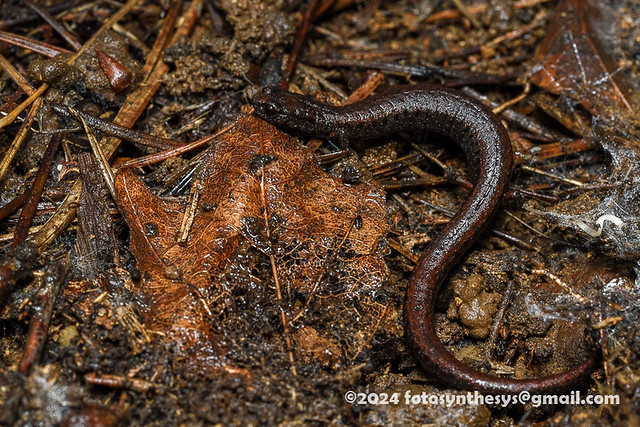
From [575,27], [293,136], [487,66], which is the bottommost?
[293,136]

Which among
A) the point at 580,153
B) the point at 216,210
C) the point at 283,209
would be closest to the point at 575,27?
the point at 580,153

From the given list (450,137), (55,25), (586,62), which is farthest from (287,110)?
(586,62)

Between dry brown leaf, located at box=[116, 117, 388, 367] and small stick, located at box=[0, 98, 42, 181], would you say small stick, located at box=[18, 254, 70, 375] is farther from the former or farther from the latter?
small stick, located at box=[0, 98, 42, 181]

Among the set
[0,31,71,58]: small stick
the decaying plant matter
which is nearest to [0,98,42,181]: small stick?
the decaying plant matter

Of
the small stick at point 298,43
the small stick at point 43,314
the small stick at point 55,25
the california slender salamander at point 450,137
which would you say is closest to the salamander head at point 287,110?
the california slender salamander at point 450,137

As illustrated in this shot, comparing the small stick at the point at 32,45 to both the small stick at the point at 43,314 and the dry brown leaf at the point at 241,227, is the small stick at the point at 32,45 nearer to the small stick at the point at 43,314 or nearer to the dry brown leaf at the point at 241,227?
the dry brown leaf at the point at 241,227

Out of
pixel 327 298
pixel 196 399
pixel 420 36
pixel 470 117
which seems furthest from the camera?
pixel 420 36

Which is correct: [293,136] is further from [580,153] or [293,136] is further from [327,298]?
[580,153]

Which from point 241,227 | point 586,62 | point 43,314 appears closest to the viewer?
point 43,314

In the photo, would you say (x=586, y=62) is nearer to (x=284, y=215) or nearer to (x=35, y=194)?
(x=284, y=215)
